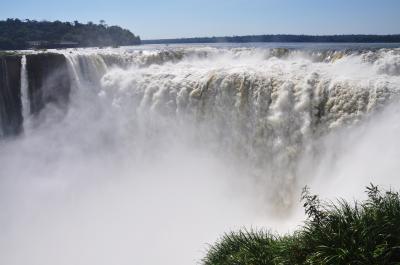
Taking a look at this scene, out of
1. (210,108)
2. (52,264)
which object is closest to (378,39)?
(210,108)

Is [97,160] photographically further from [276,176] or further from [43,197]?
[276,176]

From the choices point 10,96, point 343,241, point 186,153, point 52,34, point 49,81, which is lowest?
point 186,153

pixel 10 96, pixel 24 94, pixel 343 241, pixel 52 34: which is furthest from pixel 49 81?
pixel 52 34

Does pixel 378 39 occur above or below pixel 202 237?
above

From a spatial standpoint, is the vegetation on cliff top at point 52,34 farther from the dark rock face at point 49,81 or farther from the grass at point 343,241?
the grass at point 343,241

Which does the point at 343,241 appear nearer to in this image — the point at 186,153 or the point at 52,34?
the point at 186,153

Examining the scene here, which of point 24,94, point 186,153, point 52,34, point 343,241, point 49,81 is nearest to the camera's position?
point 343,241
